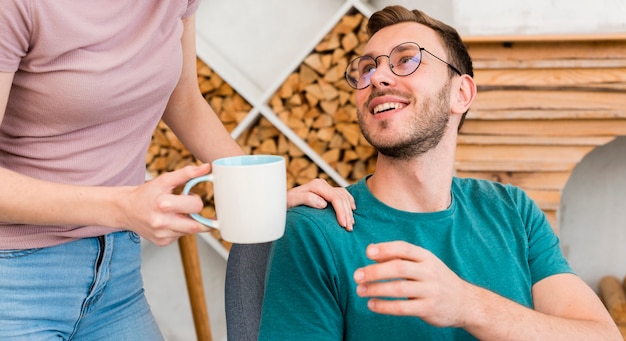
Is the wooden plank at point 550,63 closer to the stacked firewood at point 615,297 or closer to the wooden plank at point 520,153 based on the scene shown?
the wooden plank at point 520,153

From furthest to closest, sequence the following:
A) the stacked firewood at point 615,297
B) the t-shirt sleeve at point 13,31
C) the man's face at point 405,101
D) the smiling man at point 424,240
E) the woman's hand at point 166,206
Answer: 1. the stacked firewood at point 615,297
2. the man's face at point 405,101
3. the smiling man at point 424,240
4. the t-shirt sleeve at point 13,31
5. the woman's hand at point 166,206

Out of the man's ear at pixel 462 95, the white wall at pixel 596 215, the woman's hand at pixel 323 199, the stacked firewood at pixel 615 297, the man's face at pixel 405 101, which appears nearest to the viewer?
the woman's hand at pixel 323 199

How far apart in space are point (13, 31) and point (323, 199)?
56cm

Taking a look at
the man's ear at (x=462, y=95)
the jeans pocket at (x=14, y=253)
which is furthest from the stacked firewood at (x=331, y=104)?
the jeans pocket at (x=14, y=253)

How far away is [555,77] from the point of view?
2.19m

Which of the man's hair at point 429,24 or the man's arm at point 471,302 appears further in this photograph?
the man's hair at point 429,24

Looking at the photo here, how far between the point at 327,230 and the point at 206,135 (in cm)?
34

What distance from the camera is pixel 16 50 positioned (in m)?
0.99

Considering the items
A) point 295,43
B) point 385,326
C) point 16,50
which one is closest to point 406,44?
point 385,326

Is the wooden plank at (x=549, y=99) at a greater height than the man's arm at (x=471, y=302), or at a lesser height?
greater

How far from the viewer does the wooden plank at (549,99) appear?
7.16ft

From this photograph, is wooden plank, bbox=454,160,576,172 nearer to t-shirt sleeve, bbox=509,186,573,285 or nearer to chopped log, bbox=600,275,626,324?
chopped log, bbox=600,275,626,324

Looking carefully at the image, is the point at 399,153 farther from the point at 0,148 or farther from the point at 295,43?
the point at 295,43

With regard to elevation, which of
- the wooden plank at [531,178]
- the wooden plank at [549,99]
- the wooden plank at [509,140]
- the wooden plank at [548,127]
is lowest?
the wooden plank at [531,178]
